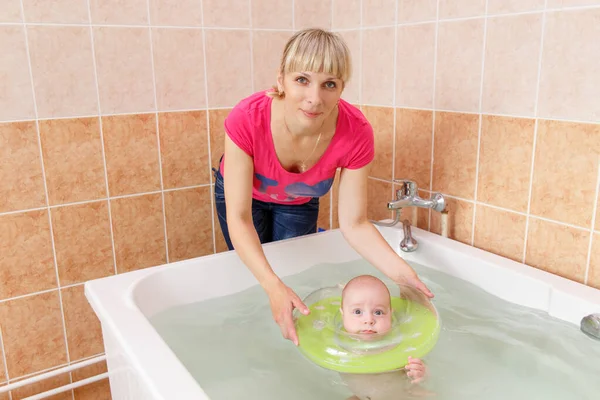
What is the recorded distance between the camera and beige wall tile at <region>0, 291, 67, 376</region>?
1790 millimetres

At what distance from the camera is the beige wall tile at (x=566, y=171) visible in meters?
1.42

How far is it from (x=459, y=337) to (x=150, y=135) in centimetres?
125

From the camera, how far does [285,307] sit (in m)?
1.26

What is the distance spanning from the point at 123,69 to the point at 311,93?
0.84 meters

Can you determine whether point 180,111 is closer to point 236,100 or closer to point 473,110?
point 236,100

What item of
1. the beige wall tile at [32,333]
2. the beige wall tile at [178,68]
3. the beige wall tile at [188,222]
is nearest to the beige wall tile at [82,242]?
the beige wall tile at [32,333]

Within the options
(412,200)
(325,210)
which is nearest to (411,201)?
(412,200)

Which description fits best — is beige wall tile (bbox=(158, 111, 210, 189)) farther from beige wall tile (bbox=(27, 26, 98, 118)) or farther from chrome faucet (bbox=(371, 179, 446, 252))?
chrome faucet (bbox=(371, 179, 446, 252))

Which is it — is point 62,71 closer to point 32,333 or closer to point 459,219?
point 32,333

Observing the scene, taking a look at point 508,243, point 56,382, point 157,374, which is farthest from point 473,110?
point 56,382

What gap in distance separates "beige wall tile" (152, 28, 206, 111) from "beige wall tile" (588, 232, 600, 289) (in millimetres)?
1393

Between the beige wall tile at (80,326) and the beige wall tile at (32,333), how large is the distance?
27mm

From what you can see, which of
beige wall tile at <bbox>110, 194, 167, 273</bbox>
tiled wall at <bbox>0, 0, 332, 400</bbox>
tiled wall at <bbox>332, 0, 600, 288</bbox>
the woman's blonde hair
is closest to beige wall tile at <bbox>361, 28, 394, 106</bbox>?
tiled wall at <bbox>332, 0, 600, 288</bbox>

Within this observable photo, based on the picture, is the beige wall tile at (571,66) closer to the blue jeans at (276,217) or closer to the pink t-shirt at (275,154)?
the pink t-shirt at (275,154)
